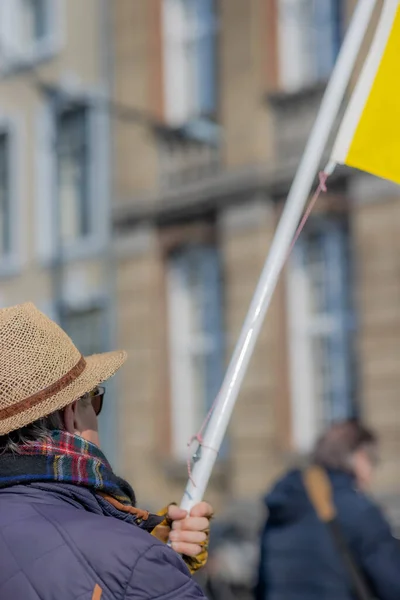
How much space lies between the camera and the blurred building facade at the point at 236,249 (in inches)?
508

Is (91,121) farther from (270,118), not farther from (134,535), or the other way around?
(134,535)

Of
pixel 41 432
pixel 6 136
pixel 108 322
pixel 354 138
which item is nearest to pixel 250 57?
pixel 108 322

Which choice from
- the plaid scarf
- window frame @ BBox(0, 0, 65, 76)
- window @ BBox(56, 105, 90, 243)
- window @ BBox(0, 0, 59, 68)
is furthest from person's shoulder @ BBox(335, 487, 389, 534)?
window @ BBox(0, 0, 59, 68)

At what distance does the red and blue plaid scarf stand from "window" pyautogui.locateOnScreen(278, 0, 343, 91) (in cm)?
1173

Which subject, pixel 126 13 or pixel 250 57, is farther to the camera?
pixel 126 13

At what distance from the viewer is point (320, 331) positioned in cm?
1360

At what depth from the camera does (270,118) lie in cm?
1411

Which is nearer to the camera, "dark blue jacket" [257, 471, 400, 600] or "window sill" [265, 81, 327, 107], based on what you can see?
"dark blue jacket" [257, 471, 400, 600]

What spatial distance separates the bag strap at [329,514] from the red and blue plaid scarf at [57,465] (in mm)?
2282

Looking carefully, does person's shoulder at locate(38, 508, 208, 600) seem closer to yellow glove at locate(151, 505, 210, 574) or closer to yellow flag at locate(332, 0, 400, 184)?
yellow glove at locate(151, 505, 210, 574)

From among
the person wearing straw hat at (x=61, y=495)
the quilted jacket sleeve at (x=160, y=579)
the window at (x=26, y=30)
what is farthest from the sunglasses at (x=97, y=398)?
the window at (x=26, y=30)

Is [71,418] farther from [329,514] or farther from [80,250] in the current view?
[80,250]

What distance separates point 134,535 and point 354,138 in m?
1.28

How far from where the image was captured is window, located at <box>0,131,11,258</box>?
18.3 metres
